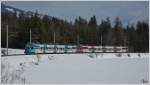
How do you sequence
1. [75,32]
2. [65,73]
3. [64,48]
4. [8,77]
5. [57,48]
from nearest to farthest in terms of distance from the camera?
[8,77], [65,73], [57,48], [64,48], [75,32]

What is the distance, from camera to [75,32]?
3984 centimetres

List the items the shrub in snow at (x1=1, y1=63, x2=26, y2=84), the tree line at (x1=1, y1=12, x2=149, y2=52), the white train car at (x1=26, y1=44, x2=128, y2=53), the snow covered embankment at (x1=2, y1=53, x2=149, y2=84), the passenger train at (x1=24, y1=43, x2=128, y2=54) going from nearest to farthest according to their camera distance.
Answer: the shrub in snow at (x1=1, y1=63, x2=26, y2=84), the snow covered embankment at (x1=2, y1=53, x2=149, y2=84), the passenger train at (x1=24, y1=43, x2=128, y2=54), the white train car at (x1=26, y1=44, x2=128, y2=53), the tree line at (x1=1, y1=12, x2=149, y2=52)

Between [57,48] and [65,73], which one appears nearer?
[65,73]

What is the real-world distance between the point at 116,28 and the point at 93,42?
600 cm

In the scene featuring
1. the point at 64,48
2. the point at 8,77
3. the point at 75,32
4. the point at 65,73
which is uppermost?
the point at 75,32

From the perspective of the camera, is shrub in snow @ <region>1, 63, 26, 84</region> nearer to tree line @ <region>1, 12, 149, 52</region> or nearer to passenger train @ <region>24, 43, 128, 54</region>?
passenger train @ <region>24, 43, 128, 54</region>

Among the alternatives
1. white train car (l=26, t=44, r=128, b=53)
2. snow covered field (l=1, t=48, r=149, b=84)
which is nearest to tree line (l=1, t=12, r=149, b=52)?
white train car (l=26, t=44, r=128, b=53)

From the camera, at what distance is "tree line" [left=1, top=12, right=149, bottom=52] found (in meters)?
30.8

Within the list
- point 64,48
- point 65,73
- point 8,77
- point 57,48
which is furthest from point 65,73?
point 64,48

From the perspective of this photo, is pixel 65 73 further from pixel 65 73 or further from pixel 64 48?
pixel 64 48

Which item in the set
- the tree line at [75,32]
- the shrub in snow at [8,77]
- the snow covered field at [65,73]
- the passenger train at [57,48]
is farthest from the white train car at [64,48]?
the shrub in snow at [8,77]

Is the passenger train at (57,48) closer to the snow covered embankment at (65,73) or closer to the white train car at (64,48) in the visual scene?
the white train car at (64,48)

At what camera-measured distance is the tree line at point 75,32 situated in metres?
30.8

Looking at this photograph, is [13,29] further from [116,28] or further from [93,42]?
[116,28]
